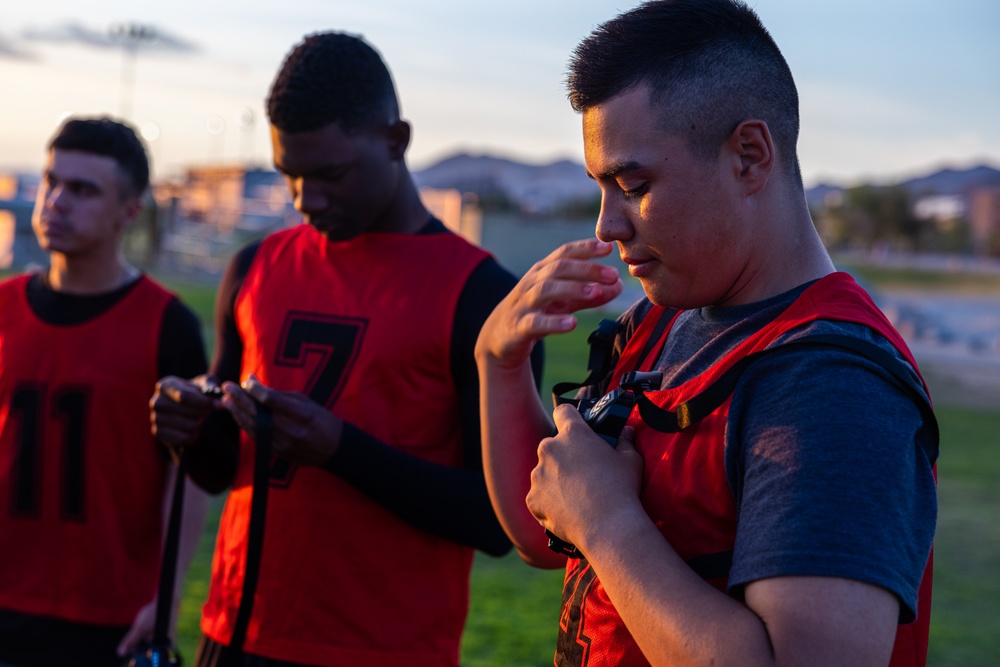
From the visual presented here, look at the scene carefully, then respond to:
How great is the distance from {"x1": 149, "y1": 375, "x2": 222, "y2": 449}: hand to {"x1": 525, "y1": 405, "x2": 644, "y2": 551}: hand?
1468 mm

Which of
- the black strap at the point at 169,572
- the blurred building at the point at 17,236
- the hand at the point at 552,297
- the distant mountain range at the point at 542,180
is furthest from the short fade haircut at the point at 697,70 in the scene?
the distant mountain range at the point at 542,180

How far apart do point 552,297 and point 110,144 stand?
9.20 feet

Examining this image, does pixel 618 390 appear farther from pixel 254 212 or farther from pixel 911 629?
pixel 254 212

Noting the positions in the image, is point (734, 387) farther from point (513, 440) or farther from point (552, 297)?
point (513, 440)

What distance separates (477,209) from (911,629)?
4081 centimetres

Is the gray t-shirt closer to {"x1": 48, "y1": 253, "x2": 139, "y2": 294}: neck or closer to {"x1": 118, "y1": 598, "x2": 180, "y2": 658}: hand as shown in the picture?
{"x1": 118, "y1": 598, "x2": 180, "y2": 658}: hand

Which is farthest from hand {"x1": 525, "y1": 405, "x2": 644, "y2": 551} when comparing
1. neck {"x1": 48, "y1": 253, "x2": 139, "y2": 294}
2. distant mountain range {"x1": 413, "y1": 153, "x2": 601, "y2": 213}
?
distant mountain range {"x1": 413, "y1": 153, "x2": 601, "y2": 213}

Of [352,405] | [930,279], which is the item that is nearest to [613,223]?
[352,405]

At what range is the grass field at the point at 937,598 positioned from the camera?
6.29 meters

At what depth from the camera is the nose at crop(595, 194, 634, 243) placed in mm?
1590

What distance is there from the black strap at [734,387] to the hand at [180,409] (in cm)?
162

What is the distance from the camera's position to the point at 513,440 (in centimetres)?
202

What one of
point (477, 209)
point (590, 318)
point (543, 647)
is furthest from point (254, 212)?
point (543, 647)

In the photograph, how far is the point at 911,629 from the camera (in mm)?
1443
